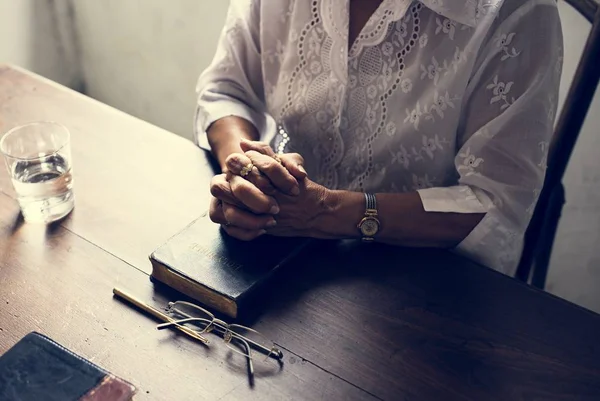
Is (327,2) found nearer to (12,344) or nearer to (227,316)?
(227,316)

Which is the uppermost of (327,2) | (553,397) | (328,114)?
(327,2)

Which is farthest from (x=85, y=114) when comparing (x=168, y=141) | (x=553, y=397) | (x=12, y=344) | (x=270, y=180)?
(x=553, y=397)

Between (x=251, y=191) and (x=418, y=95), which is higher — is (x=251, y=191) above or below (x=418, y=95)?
below

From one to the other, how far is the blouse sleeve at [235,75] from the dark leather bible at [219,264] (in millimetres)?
316

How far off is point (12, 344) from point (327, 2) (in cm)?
69

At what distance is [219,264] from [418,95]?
414mm

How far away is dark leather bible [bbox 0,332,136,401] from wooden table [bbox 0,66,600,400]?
75 mm

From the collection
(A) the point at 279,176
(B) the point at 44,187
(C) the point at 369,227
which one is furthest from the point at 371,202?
(B) the point at 44,187

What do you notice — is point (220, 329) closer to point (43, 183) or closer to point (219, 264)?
point (219, 264)

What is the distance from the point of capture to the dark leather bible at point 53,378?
662 mm

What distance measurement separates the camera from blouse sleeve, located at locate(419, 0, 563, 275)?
91 centimetres

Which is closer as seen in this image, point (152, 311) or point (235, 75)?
point (152, 311)

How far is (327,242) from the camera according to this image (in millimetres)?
969

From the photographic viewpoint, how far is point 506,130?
0.94m
